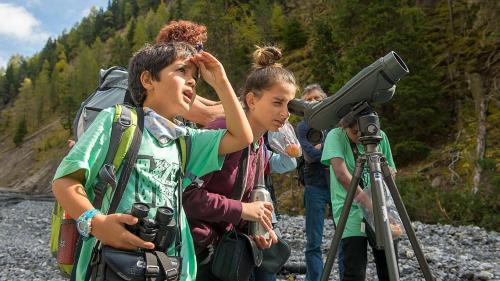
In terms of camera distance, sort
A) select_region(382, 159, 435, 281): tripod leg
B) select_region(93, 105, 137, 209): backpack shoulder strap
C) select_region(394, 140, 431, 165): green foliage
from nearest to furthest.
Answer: select_region(93, 105, 137, 209): backpack shoulder strap → select_region(382, 159, 435, 281): tripod leg → select_region(394, 140, 431, 165): green foliage

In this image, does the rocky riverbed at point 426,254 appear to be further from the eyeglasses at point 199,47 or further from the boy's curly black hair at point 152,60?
the boy's curly black hair at point 152,60

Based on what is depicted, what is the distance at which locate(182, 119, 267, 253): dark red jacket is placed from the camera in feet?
6.14

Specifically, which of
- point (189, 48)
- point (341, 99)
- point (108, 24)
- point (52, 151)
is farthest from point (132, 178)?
point (108, 24)

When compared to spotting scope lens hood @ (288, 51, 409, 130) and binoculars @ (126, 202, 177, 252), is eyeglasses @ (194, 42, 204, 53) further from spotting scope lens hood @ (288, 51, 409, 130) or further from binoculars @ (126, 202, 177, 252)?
binoculars @ (126, 202, 177, 252)

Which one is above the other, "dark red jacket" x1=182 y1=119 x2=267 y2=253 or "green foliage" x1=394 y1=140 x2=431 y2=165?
"green foliage" x1=394 y1=140 x2=431 y2=165

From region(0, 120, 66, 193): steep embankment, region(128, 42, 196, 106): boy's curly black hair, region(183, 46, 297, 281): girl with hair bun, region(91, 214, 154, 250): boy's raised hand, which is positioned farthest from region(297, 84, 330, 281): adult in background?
region(0, 120, 66, 193): steep embankment

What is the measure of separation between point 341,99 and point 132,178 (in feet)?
3.33

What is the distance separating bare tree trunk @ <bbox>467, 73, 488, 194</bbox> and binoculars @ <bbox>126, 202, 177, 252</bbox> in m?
9.61

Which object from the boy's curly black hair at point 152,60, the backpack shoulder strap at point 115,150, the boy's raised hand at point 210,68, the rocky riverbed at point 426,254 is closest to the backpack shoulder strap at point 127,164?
the backpack shoulder strap at point 115,150

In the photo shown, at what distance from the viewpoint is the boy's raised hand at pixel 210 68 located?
5.82 ft

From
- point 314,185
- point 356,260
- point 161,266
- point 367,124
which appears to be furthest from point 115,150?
point 314,185

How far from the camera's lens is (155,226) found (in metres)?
1.43

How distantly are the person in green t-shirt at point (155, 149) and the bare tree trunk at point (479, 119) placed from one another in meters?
9.26

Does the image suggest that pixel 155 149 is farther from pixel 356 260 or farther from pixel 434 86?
pixel 434 86
